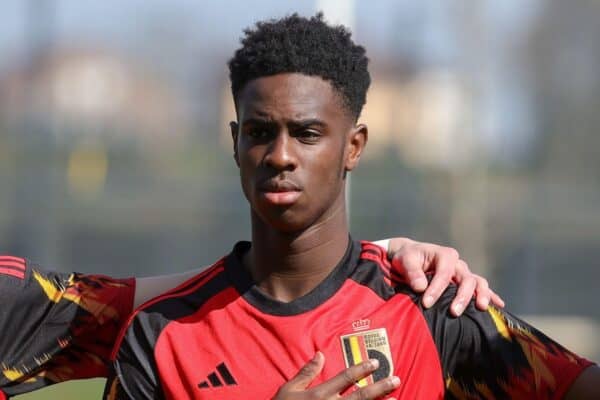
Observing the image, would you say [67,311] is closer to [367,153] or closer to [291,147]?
[291,147]

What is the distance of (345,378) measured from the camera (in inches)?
116

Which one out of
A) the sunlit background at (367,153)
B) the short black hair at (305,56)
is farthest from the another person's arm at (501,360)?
the sunlit background at (367,153)

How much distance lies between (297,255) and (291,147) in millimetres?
345

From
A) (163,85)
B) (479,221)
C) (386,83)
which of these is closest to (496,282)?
(479,221)

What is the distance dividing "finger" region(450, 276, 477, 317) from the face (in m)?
0.44

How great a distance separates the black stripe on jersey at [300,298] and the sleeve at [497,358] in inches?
11.0

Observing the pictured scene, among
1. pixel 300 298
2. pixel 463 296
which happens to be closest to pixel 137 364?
pixel 300 298

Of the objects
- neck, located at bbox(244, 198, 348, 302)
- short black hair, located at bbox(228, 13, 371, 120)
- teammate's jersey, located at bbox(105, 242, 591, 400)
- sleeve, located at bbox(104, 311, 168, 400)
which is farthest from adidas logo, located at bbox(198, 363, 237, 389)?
short black hair, located at bbox(228, 13, 371, 120)

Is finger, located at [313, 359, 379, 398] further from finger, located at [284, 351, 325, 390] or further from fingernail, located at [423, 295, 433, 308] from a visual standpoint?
fingernail, located at [423, 295, 433, 308]

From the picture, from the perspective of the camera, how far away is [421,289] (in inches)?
123

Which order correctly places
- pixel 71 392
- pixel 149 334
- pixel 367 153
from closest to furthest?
pixel 149 334
pixel 71 392
pixel 367 153

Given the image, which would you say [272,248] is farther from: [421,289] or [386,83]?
[386,83]

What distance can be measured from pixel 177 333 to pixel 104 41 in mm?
13242

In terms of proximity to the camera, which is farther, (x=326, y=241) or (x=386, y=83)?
(x=386, y=83)
